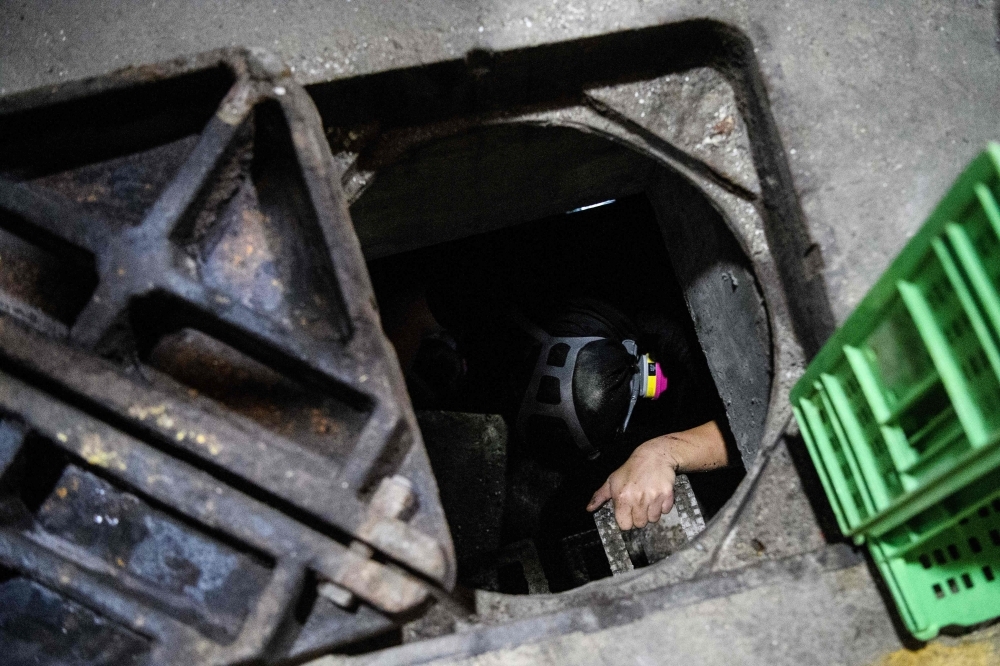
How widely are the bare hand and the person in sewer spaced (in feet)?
0.21

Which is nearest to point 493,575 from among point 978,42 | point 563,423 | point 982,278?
point 563,423

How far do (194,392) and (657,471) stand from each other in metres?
1.97

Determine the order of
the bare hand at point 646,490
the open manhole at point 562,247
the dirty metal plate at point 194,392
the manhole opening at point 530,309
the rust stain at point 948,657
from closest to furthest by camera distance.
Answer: the dirty metal plate at point 194,392 < the rust stain at point 948,657 < the open manhole at point 562,247 < the manhole opening at point 530,309 < the bare hand at point 646,490

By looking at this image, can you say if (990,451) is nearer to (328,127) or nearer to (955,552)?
(955,552)

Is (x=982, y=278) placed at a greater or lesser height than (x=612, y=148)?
lesser

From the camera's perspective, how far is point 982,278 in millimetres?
1016

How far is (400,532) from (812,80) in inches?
65.7

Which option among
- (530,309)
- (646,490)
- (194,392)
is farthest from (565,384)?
(194,392)

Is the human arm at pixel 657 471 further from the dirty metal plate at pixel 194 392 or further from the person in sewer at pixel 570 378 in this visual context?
the dirty metal plate at pixel 194 392

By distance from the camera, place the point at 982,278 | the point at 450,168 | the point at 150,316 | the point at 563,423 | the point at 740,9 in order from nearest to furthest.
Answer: the point at 982,278
the point at 150,316
the point at 740,9
the point at 450,168
the point at 563,423

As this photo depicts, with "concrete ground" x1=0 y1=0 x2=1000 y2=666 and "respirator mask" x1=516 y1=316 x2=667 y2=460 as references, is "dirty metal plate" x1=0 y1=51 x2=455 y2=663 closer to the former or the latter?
"concrete ground" x1=0 y1=0 x2=1000 y2=666

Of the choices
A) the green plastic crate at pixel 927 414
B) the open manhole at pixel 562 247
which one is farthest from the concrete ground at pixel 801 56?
the green plastic crate at pixel 927 414

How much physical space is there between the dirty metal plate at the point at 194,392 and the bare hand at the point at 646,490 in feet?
5.39

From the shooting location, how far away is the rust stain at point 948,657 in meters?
1.48
